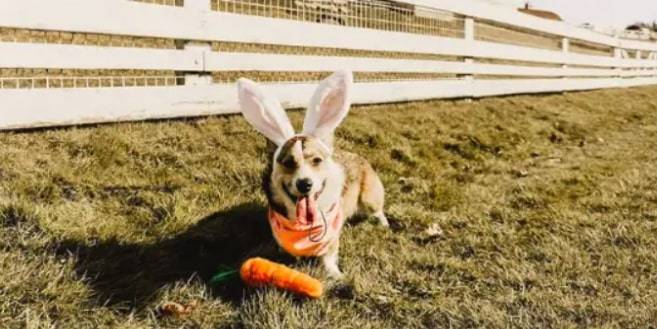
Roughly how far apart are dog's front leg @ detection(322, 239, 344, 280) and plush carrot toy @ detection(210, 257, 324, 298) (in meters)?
0.21

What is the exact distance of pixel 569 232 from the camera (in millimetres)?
3547

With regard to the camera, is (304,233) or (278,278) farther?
(304,233)

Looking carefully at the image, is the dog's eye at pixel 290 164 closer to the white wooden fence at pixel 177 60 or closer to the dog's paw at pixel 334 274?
the dog's paw at pixel 334 274

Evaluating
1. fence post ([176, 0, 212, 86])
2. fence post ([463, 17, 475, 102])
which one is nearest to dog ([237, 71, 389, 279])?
fence post ([176, 0, 212, 86])

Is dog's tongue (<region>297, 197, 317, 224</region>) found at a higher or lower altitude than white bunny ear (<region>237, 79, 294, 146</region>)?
lower

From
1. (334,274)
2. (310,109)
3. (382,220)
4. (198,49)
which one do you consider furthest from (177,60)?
(334,274)

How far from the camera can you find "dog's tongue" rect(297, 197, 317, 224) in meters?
2.68

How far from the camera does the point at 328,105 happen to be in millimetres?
2842

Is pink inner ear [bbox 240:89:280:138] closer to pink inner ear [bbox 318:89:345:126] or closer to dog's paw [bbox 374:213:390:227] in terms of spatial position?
pink inner ear [bbox 318:89:345:126]

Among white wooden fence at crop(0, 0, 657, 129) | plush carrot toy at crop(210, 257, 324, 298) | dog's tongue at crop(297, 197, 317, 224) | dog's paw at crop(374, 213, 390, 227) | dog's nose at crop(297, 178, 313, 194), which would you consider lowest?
plush carrot toy at crop(210, 257, 324, 298)

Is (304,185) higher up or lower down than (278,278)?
higher up

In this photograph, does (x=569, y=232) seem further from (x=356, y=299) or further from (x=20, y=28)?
(x=20, y=28)

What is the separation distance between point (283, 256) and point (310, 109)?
725 millimetres

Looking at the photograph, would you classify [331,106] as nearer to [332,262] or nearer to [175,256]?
[332,262]
